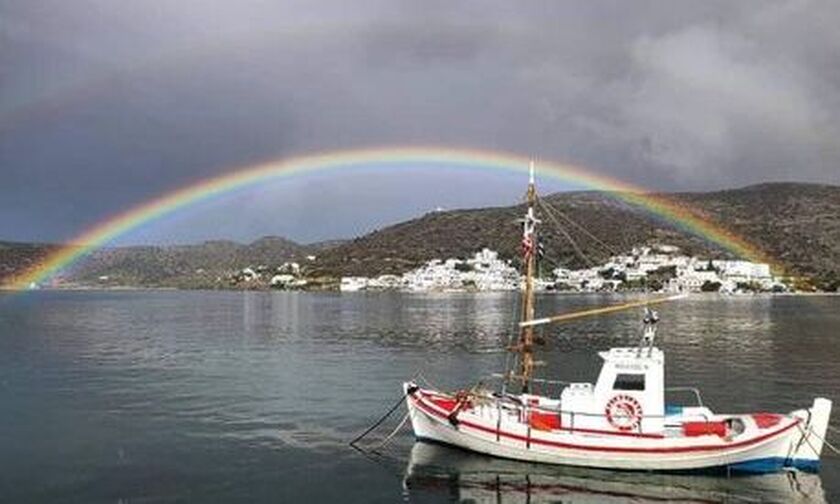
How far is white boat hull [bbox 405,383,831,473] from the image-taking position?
113ft

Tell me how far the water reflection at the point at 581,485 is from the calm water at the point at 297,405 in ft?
0.32

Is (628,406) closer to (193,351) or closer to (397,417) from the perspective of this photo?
(397,417)

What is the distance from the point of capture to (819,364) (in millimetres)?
73312

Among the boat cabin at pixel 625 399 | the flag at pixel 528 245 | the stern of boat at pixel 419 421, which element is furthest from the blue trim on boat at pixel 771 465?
the flag at pixel 528 245

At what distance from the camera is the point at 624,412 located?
3559 centimetres

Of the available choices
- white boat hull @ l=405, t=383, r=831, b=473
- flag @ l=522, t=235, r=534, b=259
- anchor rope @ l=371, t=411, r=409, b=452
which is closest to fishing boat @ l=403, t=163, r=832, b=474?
white boat hull @ l=405, t=383, r=831, b=473

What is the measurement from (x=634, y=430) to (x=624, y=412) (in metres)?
0.81

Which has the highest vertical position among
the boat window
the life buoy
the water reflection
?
the boat window

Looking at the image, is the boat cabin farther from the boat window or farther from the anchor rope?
the anchor rope

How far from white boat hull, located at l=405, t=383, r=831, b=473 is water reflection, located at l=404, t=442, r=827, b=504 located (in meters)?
0.45

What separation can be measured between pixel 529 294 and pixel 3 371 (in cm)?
4957

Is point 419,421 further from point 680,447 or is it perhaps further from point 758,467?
point 758,467

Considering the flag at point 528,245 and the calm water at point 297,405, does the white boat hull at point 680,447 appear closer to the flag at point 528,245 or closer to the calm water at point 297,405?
the calm water at point 297,405

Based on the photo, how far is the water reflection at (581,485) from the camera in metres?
32.2
